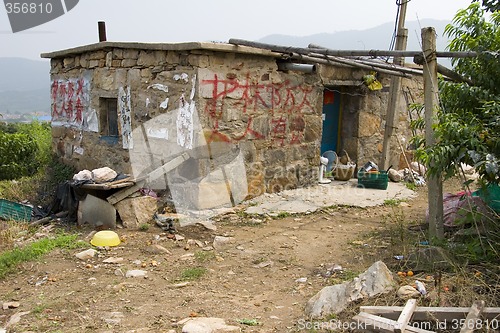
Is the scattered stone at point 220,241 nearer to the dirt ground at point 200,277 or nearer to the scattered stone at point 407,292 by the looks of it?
the dirt ground at point 200,277

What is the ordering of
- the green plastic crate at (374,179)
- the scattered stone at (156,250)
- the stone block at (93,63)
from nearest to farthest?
the scattered stone at (156,250) → the stone block at (93,63) → the green plastic crate at (374,179)

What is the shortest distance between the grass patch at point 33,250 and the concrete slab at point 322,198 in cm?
250

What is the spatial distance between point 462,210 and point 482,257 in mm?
915

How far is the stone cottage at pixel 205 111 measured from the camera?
21.8 feet

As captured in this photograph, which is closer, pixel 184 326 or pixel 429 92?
pixel 184 326

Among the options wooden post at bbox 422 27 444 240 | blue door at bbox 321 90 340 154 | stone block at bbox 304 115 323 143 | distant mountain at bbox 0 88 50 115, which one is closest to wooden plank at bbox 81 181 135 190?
stone block at bbox 304 115 323 143

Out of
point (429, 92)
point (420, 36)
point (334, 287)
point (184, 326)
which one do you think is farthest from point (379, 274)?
point (420, 36)

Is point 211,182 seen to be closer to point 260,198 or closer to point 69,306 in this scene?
point 260,198

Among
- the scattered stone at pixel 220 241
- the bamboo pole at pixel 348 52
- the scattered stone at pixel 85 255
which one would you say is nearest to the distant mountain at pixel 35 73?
the bamboo pole at pixel 348 52

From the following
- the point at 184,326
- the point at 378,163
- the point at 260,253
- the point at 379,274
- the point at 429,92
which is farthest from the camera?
the point at 378,163

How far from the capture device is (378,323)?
317 centimetres

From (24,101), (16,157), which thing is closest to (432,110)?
(16,157)

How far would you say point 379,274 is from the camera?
3.73 metres

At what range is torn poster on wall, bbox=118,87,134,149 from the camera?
744cm
